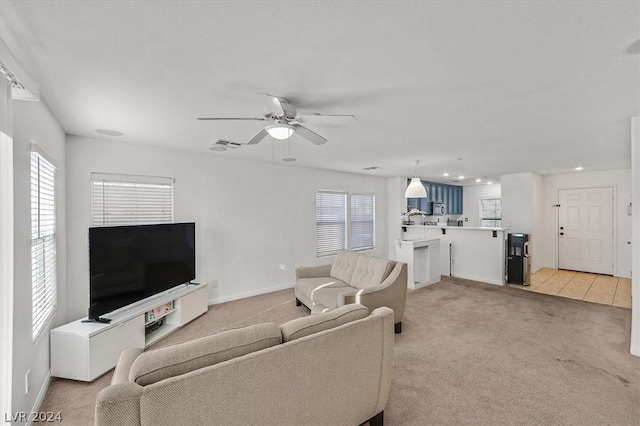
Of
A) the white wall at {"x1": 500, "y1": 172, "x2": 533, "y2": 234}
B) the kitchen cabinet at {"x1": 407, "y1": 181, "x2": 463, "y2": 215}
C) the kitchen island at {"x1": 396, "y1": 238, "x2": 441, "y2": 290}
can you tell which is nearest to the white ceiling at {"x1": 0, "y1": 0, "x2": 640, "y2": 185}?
the kitchen island at {"x1": 396, "y1": 238, "x2": 441, "y2": 290}

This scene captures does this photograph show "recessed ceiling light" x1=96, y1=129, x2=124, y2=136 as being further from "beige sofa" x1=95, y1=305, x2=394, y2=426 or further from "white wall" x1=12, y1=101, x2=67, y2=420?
"beige sofa" x1=95, y1=305, x2=394, y2=426

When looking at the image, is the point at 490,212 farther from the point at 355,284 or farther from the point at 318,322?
the point at 318,322

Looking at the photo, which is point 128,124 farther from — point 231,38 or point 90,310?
point 231,38

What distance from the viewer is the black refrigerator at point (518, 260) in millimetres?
5223

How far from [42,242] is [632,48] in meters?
4.37

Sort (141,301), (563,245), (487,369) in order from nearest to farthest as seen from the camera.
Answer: (487,369) < (141,301) < (563,245)

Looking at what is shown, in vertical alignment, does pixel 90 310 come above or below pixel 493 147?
below

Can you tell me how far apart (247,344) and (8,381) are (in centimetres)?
132

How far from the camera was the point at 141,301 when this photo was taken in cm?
312

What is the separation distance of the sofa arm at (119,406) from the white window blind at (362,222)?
18.0 ft

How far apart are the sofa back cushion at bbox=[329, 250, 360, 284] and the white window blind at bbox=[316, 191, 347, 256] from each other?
1.49 meters

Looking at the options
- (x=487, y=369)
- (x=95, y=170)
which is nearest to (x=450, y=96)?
(x=487, y=369)

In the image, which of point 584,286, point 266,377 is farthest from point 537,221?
point 266,377

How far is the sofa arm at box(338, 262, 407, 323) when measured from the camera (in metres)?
2.92
